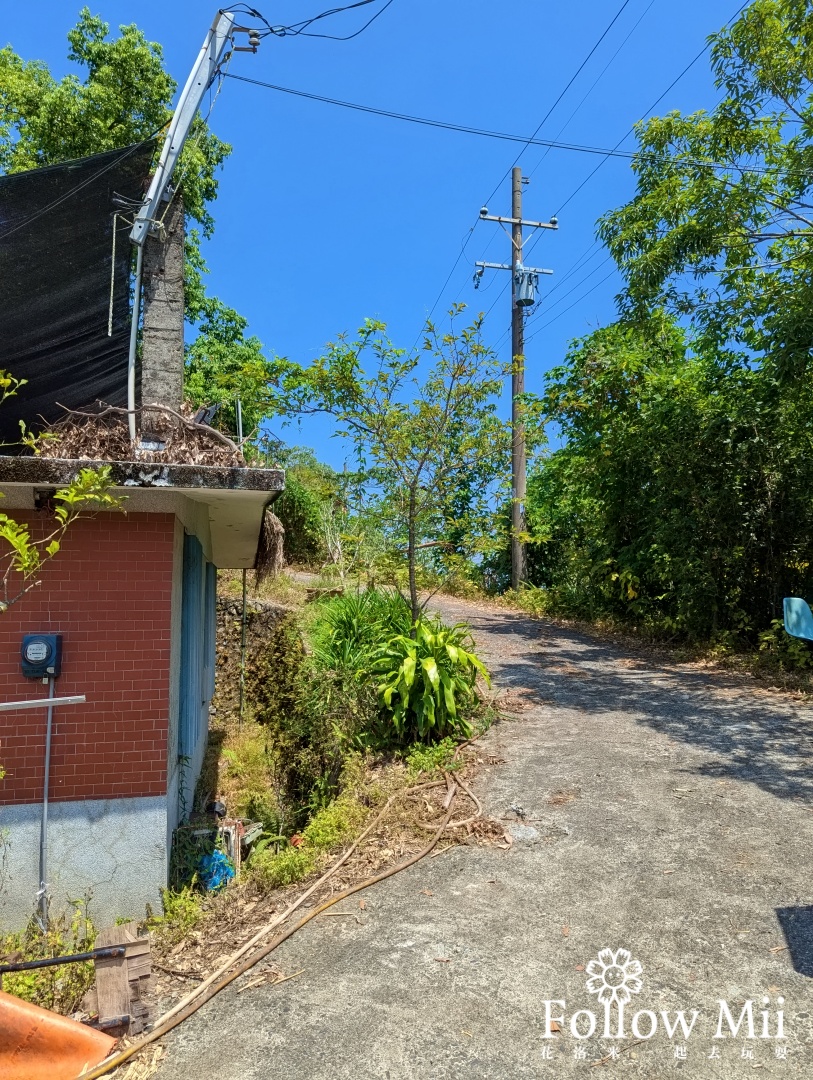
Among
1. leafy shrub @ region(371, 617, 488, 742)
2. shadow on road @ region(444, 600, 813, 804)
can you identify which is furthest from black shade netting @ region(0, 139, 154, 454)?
shadow on road @ region(444, 600, 813, 804)

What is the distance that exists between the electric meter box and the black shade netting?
1.48 m

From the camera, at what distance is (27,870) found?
4.38m

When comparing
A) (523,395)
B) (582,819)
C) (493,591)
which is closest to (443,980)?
(582,819)

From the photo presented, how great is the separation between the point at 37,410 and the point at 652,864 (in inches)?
196

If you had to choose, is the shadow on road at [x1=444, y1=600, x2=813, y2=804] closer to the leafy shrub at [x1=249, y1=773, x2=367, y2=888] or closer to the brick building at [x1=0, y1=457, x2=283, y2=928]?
the leafy shrub at [x1=249, y1=773, x2=367, y2=888]

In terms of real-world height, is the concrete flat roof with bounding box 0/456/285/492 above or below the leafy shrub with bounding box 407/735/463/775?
above

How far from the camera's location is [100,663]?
4.53m

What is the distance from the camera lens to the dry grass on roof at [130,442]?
4.37 meters

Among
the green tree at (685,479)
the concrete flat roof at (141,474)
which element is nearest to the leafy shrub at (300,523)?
the green tree at (685,479)

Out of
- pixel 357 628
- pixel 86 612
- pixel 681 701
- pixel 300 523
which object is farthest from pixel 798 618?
pixel 300 523

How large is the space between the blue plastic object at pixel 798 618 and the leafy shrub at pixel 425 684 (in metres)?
3.42

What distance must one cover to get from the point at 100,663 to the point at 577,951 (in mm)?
3224

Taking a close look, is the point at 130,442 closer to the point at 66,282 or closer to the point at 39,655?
the point at 39,655

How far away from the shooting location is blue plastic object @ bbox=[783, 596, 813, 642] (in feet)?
9.73
